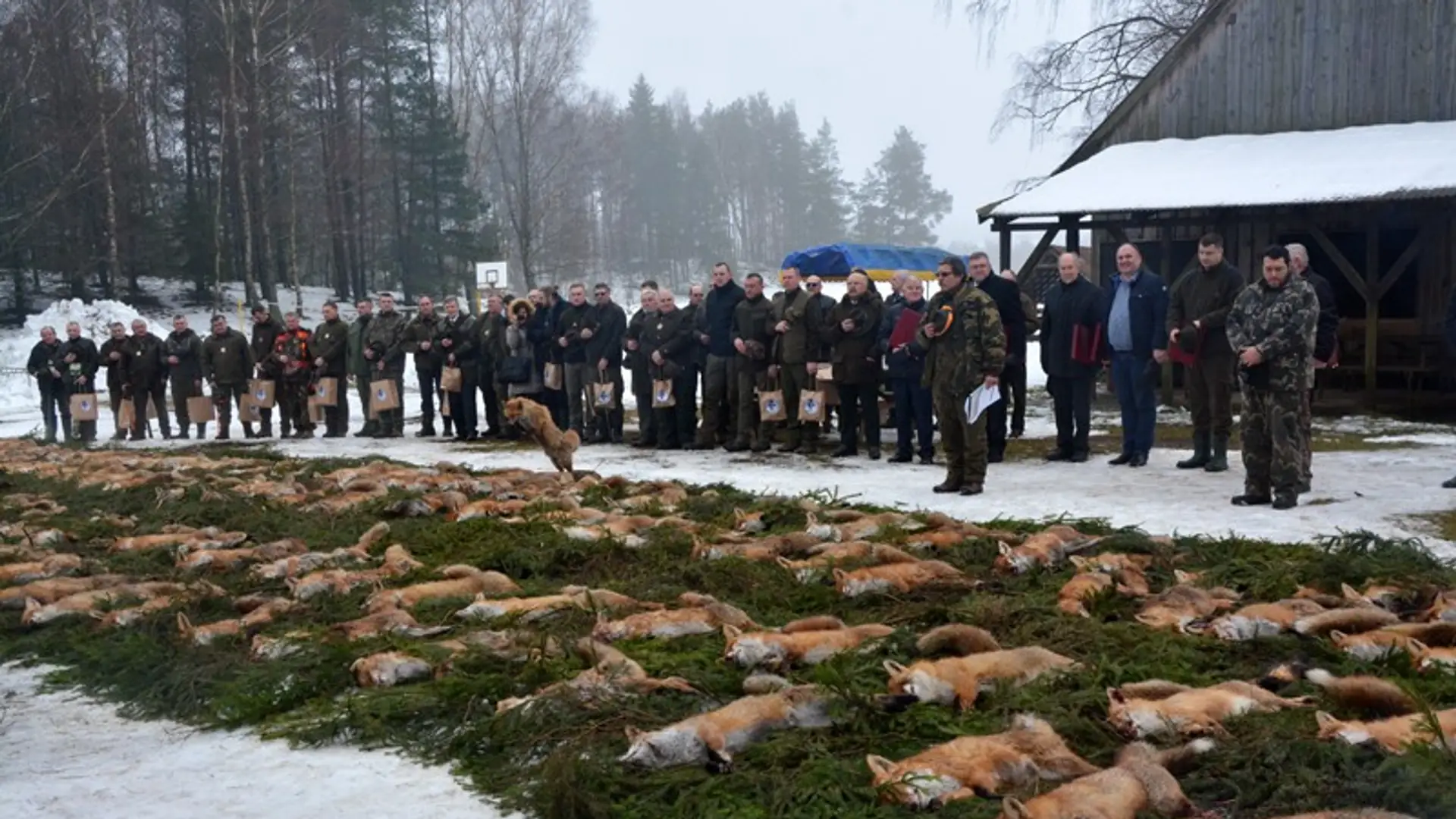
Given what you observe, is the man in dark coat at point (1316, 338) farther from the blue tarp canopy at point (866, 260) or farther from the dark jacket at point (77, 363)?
the blue tarp canopy at point (866, 260)

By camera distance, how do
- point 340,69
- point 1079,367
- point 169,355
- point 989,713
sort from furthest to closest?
point 340,69 < point 169,355 < point 1079,367 < point 989,713

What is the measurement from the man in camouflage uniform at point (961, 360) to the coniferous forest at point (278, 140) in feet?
87.2

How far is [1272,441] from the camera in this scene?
344 inches

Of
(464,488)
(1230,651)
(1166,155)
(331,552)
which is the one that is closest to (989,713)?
(1230,651)

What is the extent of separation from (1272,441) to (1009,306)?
139 inches

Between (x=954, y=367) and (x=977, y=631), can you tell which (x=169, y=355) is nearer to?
(x=954, y=367)

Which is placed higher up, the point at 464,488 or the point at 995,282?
the point at 995,282

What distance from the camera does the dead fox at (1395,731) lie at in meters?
3.60

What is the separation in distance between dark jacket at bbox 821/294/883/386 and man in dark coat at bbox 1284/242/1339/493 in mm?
3813

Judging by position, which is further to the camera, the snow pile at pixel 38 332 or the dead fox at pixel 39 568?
the snow pile at pixel 38 332

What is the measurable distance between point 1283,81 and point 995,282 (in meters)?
9.55

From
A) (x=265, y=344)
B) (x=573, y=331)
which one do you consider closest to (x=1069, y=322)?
(x=573, y=331)

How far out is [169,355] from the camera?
18.0 m

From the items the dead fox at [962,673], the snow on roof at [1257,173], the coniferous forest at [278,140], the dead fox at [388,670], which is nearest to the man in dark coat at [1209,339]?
the snow on roof at [1257,173]
